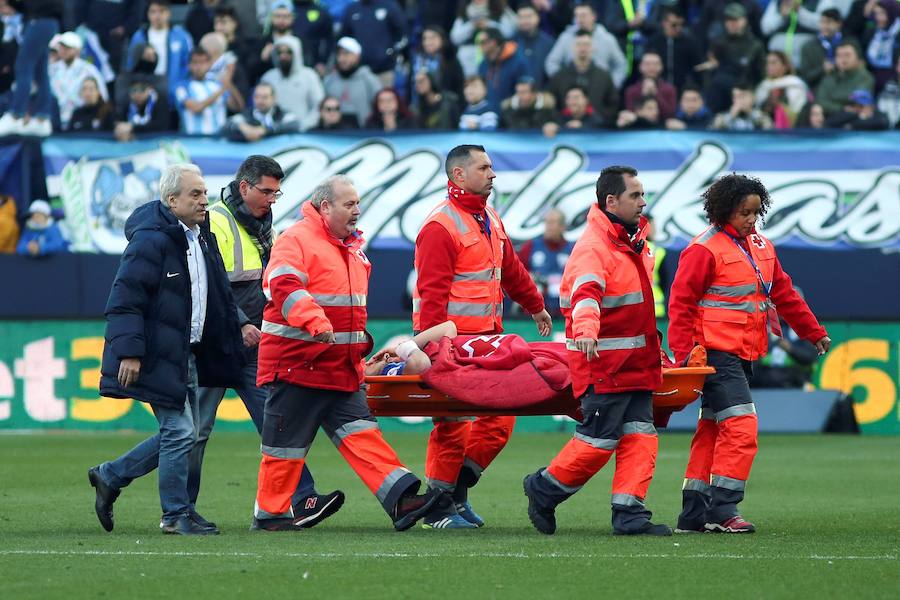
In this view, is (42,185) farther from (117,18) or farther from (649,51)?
(649,51)

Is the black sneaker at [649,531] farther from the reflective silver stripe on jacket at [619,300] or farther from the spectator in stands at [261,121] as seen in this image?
the spectator in stands at [261,121]

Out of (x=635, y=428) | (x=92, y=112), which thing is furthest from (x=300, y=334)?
(x=92, y=112)

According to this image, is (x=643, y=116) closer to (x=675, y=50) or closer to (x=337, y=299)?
(x=675, y=50)

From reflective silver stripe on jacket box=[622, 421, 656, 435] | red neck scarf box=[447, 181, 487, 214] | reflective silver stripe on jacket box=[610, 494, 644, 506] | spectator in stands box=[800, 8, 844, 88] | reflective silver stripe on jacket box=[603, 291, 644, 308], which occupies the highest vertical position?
spectator in stands box=[800, 8, 844, 88]

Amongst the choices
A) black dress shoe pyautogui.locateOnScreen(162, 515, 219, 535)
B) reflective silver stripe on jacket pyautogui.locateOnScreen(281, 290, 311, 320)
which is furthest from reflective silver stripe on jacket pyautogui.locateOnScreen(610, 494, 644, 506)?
black dress shoe pyautogui.locateOnScreen(162, 515, 219, 535)

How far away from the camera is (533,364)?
932cm

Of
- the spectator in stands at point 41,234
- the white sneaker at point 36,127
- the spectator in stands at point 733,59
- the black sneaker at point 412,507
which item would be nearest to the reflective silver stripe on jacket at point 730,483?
the black sneaker at point 412,507

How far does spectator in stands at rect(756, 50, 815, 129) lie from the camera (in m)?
19.6

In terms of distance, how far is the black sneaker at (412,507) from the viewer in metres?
9.14

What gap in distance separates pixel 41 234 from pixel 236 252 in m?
Answer: 9.87

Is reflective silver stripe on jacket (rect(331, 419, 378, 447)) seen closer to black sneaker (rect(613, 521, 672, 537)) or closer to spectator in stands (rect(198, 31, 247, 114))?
black sneaker (rect(613, 521, 672, 537))

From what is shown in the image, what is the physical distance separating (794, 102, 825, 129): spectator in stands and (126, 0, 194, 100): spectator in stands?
305 inches

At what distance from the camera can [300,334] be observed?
9180mm

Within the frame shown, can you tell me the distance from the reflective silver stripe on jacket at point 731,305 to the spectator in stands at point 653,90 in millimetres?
10219
